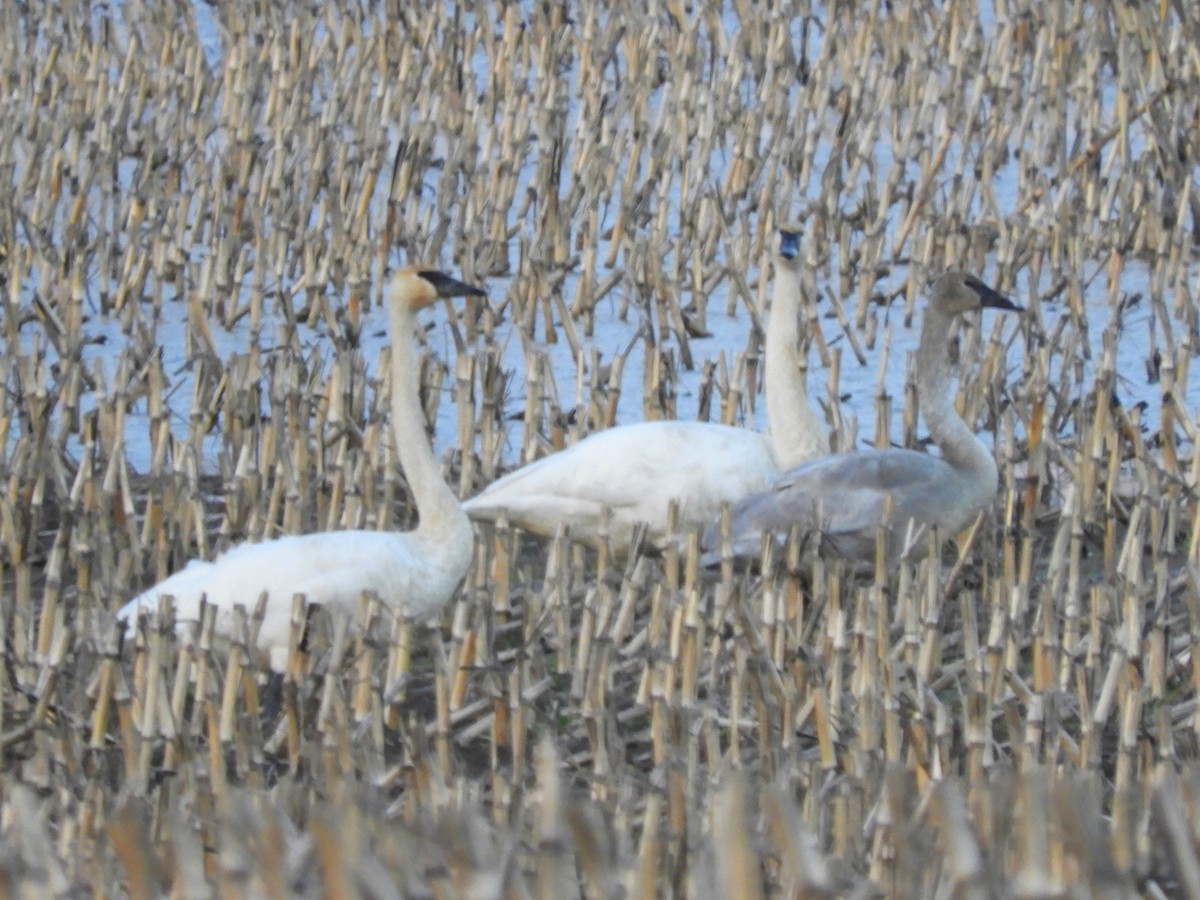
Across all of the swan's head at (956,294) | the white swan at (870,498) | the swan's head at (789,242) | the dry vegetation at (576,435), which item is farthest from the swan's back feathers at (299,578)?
the swan's head at (956,294)

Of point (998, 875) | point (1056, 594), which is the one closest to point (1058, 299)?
point (1056, 594)

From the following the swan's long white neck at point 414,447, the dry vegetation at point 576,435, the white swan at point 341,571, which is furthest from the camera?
the swan's long white neck at point 414,447

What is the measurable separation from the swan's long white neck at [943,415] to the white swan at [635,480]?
38 cm

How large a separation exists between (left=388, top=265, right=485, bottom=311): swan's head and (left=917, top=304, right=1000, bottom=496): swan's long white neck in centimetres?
130

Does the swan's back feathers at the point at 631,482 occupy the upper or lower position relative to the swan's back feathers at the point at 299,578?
upper

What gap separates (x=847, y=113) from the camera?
10.1 m

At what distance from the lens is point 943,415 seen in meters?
6.19

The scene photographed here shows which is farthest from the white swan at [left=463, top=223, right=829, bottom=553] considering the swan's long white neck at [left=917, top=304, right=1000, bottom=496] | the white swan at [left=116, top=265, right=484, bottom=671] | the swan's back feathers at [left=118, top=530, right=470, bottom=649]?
the swan's back feathers at [left=118, top=530, right=470, bottom=649]

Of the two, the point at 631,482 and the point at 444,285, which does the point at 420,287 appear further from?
the point at 631,482

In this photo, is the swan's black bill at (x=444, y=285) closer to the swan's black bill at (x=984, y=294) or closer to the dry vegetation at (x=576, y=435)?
the dry vegetation at (x=576, y=435)

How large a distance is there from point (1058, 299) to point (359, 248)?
2.65 metres

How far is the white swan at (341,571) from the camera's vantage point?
516cm

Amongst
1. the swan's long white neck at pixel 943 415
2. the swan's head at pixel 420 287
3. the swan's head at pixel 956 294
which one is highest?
the swan's head at pixel 956 294

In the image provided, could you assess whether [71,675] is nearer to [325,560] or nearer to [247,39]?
[325,560]
